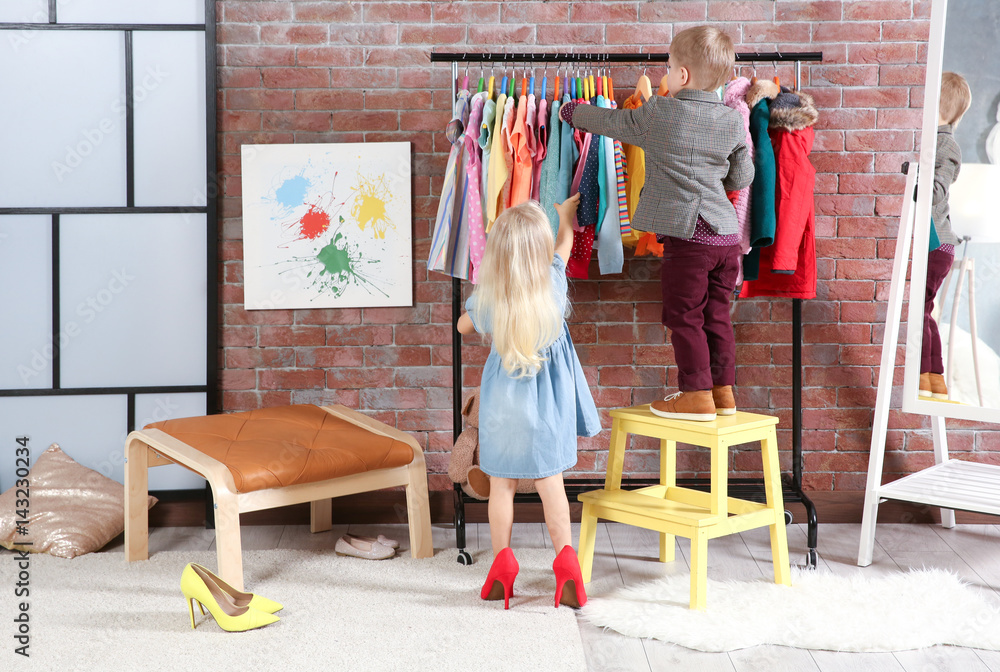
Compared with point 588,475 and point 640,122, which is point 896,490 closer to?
point 588,475

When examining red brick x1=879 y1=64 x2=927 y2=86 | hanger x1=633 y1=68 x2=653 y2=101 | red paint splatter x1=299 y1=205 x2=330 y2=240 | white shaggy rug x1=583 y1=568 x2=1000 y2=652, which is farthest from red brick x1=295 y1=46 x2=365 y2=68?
white shaggy rug x1=583 y1=568 x2=1000 y2=652

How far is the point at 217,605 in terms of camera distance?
188cm

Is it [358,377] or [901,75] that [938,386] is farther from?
[358,377]

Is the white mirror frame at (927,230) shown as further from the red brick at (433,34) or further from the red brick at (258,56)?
the red brick at (258,56)

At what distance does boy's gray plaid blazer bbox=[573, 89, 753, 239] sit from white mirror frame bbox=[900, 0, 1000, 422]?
64 cm

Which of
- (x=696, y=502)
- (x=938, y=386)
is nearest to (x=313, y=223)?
(x=696, y=502)

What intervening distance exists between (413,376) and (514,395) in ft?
2.86

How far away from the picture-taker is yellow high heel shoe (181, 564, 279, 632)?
6.15 ft

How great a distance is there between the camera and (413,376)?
2822 mm

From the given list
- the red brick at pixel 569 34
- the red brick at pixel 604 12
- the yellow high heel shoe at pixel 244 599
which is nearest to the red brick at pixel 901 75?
the red brick at pixel 604 12

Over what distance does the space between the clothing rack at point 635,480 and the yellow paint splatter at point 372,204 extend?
0.34 metres

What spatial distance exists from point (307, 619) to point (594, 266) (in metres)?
1.51

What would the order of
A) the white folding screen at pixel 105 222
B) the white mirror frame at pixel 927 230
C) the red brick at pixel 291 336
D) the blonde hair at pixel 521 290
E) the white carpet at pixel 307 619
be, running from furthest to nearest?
1. the red brick at pixel 291 336
2. the white folding screen at pixel 105 222
3. the white mirror frame at pixel 927 230
4. the blonde hair at pixel 521 290
5. the white carpet at pixel 307 619

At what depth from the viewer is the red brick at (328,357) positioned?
2.81 meters
